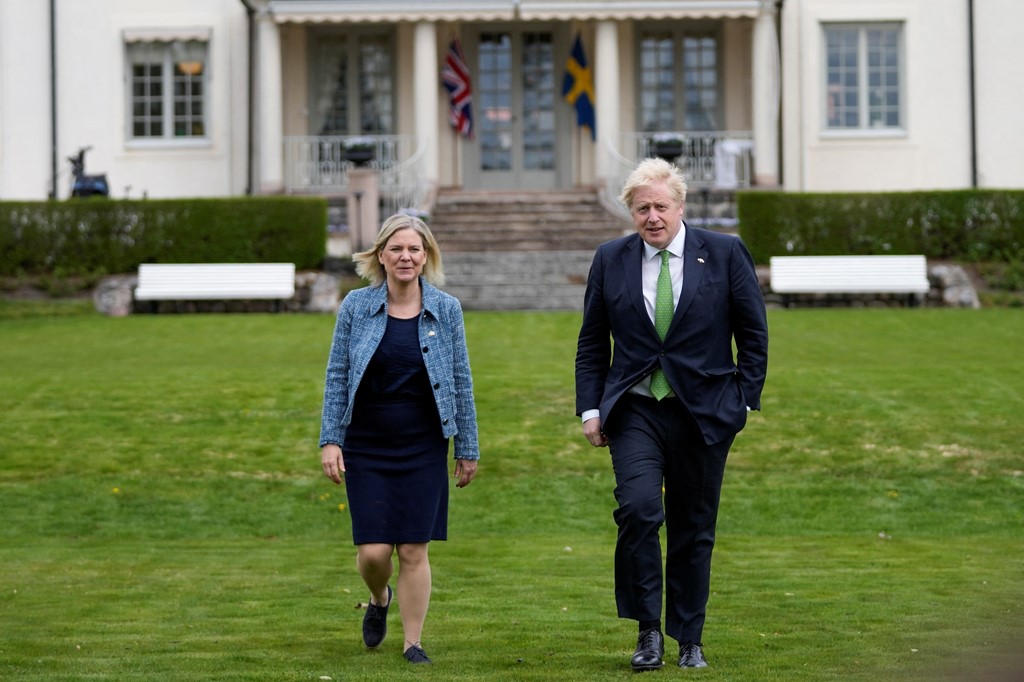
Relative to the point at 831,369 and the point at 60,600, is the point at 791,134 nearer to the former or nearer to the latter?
the point at 831,369

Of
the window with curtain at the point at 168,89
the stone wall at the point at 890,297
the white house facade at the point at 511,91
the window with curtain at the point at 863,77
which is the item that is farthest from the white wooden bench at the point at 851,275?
the window with curtain at the point at 168,89

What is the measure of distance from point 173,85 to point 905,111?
13.1 meters

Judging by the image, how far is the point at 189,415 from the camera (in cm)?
1293

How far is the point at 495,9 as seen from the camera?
27016 millimetres

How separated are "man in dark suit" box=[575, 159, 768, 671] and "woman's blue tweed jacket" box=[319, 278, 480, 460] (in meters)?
0.52

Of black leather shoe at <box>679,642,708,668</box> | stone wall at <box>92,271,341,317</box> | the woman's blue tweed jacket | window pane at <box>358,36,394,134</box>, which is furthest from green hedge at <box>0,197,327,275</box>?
black leather shoe at <box>679,642,708,668</box>

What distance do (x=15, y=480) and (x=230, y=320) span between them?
860 centimetres

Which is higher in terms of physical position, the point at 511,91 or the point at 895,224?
the point at 511,91

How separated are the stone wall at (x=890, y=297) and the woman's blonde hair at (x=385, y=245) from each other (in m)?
15.9

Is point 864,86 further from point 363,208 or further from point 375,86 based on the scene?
point 363,208

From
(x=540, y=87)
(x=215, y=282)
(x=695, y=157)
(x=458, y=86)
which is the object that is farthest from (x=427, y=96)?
(x=215, y=282)

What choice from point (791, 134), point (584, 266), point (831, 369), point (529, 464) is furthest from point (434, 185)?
point (529, 464)

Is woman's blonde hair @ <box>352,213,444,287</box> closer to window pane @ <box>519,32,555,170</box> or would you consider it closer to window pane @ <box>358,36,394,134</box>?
window pane @ <box>519,32,555,170</box>

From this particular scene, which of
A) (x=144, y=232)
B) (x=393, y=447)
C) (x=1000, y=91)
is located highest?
(x=1000, y=91)
